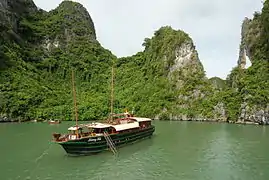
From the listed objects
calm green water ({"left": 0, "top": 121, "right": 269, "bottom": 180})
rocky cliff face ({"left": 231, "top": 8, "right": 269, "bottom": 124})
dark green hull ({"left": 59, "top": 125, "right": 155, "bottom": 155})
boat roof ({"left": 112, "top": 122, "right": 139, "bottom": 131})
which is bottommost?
calm green water ({"left": 0, "top": 121, "right": 269, "bottom": 180})

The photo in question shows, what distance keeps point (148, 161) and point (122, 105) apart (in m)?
55.6

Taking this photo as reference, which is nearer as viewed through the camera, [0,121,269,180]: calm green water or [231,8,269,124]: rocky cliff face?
[0,121,269,180]: calm green water

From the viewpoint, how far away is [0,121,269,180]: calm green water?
72.8ft

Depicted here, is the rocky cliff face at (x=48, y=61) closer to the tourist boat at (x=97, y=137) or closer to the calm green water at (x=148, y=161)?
the calm green water at (x=148, y=161)

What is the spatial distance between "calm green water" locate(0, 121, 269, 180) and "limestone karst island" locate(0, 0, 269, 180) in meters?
0.08

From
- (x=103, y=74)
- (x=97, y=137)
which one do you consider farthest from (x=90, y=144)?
(x=103, y=74)

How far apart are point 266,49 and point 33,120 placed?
5230 centimetres

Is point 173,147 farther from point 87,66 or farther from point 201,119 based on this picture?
point 87,66

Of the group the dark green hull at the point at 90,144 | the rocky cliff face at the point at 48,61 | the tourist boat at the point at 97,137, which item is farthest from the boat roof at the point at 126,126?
the rocky cliff face at the point at 48,61

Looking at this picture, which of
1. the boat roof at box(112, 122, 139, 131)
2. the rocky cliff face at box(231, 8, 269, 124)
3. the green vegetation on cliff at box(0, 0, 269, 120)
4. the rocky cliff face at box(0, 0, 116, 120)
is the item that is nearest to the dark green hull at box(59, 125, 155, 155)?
the boat roof at box(112, 122, 139, 131)

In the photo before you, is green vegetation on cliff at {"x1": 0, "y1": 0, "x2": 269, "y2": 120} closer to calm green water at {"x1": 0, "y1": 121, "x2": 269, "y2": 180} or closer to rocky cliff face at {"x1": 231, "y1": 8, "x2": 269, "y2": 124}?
rocky cliff face at {"x1": 231, "y1": 8, "x2": 269, "y2": 124}

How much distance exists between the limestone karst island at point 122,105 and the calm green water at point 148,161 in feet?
0.27

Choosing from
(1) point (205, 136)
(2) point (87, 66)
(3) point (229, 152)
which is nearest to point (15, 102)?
(2) point (87, 66)

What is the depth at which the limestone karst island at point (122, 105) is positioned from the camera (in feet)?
84.0
